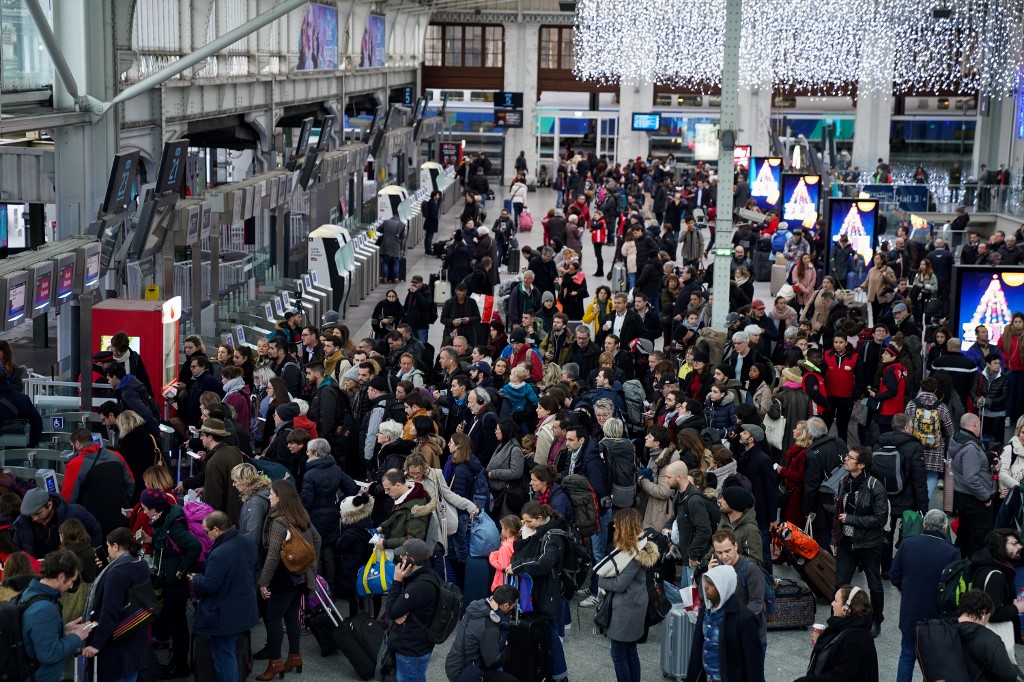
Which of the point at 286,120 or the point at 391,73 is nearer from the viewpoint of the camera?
the point at 286,120

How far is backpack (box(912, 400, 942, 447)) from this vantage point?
33.0 ft

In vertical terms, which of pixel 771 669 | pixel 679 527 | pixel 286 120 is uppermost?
pixel 286 120

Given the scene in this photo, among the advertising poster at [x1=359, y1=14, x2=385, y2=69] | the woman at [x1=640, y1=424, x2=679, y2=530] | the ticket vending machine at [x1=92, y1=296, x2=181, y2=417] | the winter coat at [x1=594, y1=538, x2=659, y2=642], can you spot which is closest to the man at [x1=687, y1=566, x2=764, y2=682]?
the winter coat at [x1=594, y1=538, x2=659, y2=642]

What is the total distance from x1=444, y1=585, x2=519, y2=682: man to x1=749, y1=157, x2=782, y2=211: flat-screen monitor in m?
25.8

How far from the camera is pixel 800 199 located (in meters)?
27.9

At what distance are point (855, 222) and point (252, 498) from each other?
16.1 metres

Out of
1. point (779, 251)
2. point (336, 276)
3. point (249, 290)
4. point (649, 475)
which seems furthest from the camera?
point (779, 251)

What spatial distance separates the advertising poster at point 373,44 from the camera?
33.8m

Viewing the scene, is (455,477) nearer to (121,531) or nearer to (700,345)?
(121,531)

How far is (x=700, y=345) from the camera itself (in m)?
12.2

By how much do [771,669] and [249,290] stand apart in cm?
1066

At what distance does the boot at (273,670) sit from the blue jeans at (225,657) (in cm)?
49

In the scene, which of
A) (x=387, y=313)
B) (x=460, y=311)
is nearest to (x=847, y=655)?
(x=460, y=311)

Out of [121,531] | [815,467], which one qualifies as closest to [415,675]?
[121,531]
